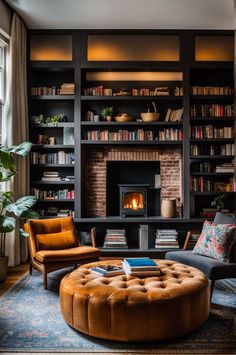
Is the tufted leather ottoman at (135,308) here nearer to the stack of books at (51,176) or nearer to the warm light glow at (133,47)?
the stack of books at (51,176)

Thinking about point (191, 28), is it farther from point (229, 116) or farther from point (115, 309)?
point (115, 309)

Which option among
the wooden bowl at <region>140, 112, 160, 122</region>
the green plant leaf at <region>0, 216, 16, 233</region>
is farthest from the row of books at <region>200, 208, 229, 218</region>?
the green plant leaf at <region>0, 216, 16, 233</region>

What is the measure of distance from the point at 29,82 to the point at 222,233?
12.5 feet

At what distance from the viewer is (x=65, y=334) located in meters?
2.94

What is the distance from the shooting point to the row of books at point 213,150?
593 centimetres

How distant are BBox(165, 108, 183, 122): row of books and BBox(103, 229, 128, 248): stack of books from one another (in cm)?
196

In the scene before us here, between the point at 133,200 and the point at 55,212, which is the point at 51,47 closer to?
the point at 55,212

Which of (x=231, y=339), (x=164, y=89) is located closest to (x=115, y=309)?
(x=231, y=339)

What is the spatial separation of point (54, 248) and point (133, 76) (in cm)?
321

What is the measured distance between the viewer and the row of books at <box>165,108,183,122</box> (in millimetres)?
5879

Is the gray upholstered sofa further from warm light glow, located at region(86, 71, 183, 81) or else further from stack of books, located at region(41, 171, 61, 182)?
warm light glow, located at region(86, 71, 183, 81)

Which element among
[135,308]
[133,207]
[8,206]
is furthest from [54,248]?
[135,308]

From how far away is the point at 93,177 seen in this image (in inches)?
243

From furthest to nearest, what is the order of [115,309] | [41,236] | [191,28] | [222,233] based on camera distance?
[191,28], [41,236], [222,233], [115,309]
